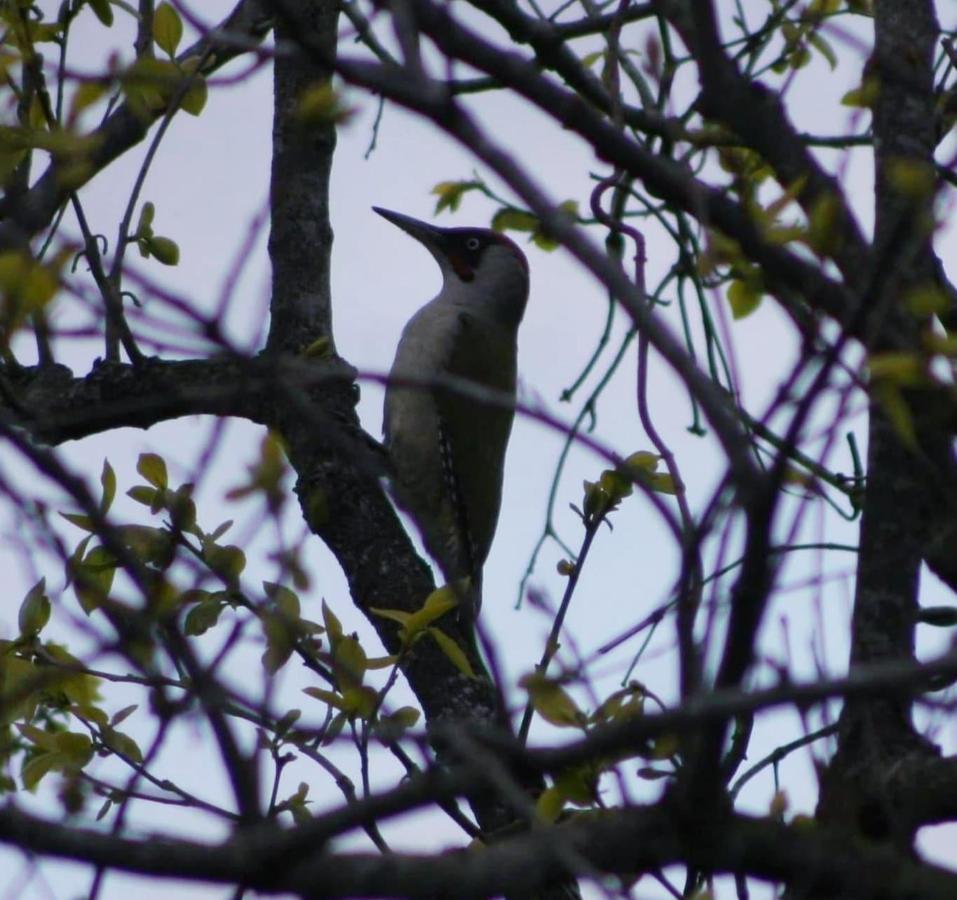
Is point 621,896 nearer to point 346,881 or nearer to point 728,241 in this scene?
point 346,881

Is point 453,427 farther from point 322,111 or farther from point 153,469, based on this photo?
point 322,111

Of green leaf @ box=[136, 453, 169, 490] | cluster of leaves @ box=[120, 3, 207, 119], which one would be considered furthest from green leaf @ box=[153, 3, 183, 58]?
green leaf @ box=[136, 453, 169, 490]

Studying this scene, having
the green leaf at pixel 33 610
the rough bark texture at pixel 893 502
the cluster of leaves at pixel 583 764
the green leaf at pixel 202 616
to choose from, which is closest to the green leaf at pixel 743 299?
the rough bark texture at pixel 893 502

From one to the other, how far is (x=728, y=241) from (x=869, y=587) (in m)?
0.94

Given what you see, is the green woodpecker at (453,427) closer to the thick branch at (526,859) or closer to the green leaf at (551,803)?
the green leaf at (551,803)

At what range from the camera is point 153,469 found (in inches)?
137

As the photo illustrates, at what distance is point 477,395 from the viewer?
1.96 meters

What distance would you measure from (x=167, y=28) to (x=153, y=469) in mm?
905

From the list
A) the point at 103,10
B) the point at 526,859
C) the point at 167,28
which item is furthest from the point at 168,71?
the point at 103,10

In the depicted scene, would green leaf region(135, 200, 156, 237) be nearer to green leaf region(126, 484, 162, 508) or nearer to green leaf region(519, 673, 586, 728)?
green leaf region(126, 484, 162, 508)

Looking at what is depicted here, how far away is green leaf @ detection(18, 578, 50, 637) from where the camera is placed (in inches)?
134

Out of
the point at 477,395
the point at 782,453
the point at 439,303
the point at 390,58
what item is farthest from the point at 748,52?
the point at 439,303

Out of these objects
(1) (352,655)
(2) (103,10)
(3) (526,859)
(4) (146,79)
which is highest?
(2) (103,10)

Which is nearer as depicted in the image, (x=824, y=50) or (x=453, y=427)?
(x=824, y=50)
